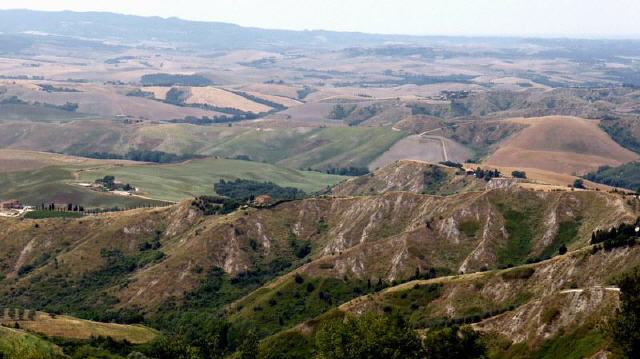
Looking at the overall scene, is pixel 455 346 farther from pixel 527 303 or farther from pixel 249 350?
pixel 249 350

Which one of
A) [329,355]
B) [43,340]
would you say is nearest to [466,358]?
[329,355]

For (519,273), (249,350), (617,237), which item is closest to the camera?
(249,350)

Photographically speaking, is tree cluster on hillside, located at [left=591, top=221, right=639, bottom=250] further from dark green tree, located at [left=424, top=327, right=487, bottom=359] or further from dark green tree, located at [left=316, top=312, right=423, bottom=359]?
dark green tree, located at [left=316, top=312, right=423, bottom=359]

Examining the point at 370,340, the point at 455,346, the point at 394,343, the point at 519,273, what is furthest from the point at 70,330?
the point at 519,273

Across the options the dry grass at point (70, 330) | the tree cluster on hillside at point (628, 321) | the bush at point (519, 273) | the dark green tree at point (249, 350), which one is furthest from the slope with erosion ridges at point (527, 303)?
the dry grass at point (70, 330)

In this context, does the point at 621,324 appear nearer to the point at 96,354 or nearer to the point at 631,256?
the point at 631,256

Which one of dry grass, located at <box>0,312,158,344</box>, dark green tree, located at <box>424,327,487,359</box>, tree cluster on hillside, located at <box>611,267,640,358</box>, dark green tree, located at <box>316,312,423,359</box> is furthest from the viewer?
dry grass, located at <box>0,312,158,344</box>

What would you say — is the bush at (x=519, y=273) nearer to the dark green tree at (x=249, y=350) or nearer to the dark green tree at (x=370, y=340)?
the dark green tree at (x=370, y=340)

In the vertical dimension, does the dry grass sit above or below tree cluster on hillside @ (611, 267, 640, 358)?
below

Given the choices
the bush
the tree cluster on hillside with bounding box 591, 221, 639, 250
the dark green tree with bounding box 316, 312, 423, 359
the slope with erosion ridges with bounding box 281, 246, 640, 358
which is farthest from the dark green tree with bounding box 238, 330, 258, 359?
the tree cluster on hillside with bounding box 591, 221, 639, 250

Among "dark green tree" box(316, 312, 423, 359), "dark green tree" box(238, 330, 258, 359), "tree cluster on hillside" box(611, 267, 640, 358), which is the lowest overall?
"dark green tree" box(238, 330, 258, 359)

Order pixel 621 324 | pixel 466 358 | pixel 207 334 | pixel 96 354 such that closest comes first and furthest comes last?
pixel 621 324 < pixel 466 358 < pixel 96 354 < pixel 207 334
